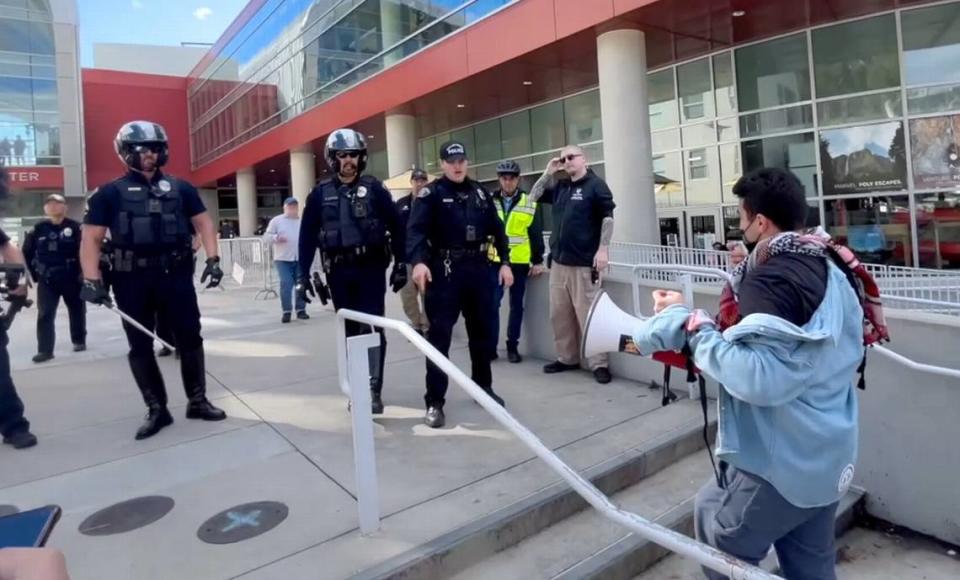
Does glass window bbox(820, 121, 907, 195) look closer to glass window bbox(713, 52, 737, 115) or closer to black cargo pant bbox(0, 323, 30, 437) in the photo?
glass window bbox(713, 52, 737, 115)

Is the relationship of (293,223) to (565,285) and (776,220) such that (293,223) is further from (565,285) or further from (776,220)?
(776,220)

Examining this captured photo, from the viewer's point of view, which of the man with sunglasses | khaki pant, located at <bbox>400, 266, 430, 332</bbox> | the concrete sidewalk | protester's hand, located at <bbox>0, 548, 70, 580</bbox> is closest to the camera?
protester's hand, located at <bbox>0, 548, 70, 580</bbox>

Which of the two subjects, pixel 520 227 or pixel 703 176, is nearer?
pixel 520 227

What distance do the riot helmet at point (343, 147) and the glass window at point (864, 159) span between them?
33.9 feet

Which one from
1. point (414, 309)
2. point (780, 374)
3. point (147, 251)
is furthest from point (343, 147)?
point (780, 374)

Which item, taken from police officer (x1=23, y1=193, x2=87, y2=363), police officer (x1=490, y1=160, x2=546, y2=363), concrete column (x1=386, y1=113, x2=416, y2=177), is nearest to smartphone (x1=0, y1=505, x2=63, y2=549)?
police officer (x1=490, y1=160, x2=546, y2=363)

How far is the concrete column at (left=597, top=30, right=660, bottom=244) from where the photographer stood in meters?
11.2

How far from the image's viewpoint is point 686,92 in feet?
→ 44.4

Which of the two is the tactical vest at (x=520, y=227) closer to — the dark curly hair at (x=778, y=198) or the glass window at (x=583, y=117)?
the dark curly hair at (x=778, y=198)

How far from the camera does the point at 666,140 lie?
14008mm

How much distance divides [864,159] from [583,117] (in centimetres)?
633

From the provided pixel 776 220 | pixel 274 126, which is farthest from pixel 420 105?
pixel 776 220

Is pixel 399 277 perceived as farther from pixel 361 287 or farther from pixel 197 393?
pixel 197 393

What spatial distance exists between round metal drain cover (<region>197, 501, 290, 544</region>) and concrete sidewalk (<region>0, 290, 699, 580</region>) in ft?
0.16
